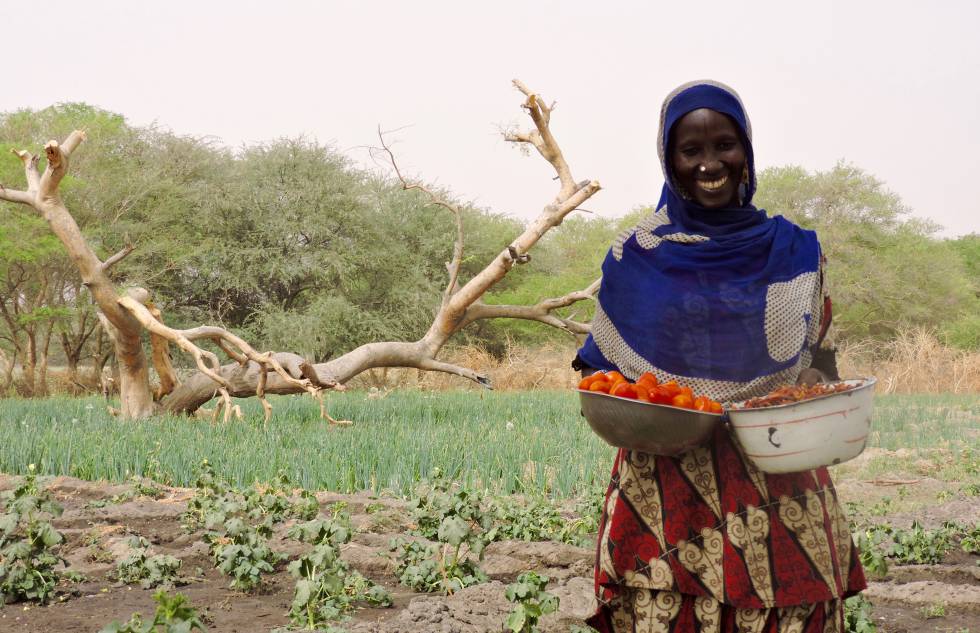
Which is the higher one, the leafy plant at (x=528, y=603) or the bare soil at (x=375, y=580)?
the leafy plant at (x=528, y=603)

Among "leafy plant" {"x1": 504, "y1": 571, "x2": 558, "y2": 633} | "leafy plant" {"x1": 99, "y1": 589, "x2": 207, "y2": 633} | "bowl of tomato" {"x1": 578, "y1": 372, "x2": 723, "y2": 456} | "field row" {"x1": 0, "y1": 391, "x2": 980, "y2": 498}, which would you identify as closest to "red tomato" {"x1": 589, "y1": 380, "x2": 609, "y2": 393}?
"bowl of tomato" {"x1": 578, "y1": 372, "x2": 723, "y2": 456}

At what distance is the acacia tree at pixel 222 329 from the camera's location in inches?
382

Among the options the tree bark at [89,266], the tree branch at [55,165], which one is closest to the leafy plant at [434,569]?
the tree bark at [89,266]

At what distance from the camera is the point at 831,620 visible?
7.16 feet

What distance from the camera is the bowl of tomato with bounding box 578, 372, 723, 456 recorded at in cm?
203

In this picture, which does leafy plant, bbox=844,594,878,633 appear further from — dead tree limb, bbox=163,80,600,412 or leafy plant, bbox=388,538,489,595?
dead tree limb, bbox=163,80,600,412

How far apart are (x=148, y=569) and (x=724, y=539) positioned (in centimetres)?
250

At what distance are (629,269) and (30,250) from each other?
17078 mm

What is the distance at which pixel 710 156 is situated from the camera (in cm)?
231

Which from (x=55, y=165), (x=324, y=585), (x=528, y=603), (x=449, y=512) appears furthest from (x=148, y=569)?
(x=55, y=165)

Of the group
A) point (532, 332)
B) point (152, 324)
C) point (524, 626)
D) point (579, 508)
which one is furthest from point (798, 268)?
point (532, 332)

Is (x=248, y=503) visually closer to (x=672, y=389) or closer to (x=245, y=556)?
(x=245, y=556)

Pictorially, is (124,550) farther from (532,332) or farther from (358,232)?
(532,332)

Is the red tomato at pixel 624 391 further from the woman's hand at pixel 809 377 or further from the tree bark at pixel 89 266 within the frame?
the tree bark at pixel 89 266
